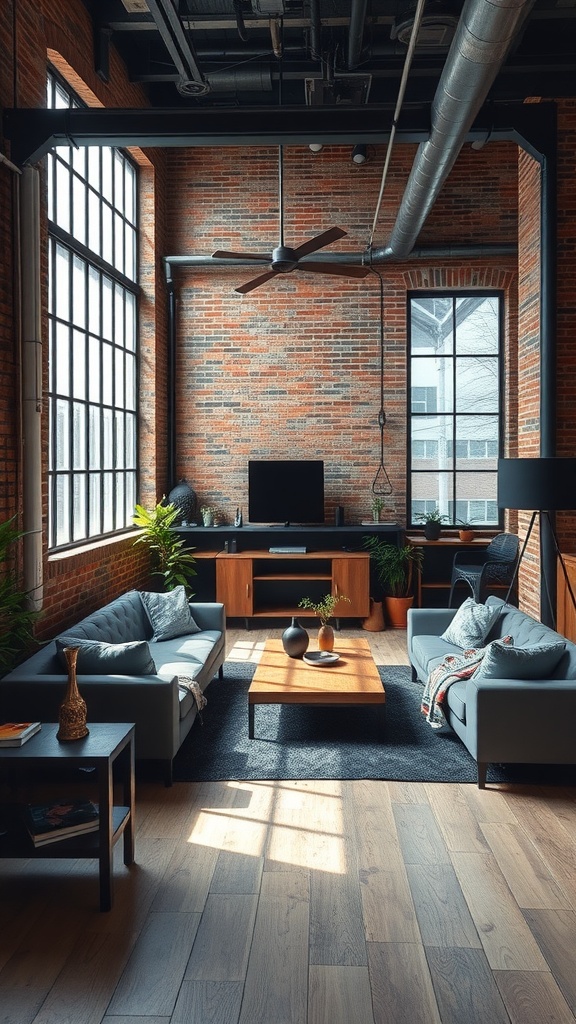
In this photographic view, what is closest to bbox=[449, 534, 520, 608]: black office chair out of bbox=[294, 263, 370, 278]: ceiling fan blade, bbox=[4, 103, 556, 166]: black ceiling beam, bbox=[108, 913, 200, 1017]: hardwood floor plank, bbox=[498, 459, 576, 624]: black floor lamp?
bbox=[498, 459, 576, 624]: black floor lamp

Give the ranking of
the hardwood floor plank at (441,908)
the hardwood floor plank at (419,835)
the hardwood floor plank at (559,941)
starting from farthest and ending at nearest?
the hardwood floor plank at (419,835)
the hardwood floor plank at (441,908)
the hardwood floor plank at (559,941)

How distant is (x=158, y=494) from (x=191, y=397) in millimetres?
1184

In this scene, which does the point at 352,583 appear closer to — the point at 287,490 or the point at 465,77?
the point at 287,490

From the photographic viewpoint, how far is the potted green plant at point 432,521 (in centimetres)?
807

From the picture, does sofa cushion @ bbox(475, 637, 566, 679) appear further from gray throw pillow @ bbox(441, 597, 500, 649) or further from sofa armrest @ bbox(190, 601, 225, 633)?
sofa armrest @ bbox(190, 601, 225, 633)

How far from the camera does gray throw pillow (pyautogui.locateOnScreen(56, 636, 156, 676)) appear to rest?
13.1 ft

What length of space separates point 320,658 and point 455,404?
14.3 feet

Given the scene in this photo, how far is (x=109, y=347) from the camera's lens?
6793mm

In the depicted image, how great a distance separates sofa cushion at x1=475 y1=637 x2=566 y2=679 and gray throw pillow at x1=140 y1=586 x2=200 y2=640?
242cm

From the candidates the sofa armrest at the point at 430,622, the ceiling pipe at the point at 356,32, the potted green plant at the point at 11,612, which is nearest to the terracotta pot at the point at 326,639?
the sofa armrest at the point at 430,622

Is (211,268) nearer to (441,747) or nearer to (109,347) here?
(109,347)

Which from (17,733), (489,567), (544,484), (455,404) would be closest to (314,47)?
(544,484)

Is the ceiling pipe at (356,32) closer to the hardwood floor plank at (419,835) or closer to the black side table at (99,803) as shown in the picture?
the black side table at (99,803)

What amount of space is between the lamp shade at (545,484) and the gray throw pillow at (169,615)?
2489 millimetres
